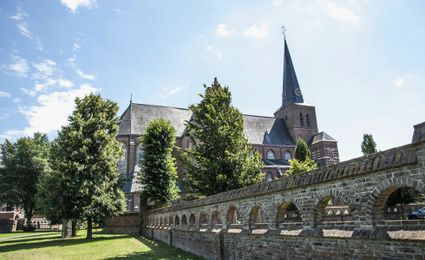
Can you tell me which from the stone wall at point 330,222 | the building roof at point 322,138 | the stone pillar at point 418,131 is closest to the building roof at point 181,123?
the building roof at point 322,138

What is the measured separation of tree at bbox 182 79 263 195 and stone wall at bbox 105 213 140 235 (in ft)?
35.8

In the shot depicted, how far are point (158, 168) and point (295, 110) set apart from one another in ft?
101

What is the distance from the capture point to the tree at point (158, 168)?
92.6ft

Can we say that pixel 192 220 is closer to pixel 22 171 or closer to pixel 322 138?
pixel 322 138

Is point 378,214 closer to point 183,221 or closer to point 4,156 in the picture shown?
point 183,221

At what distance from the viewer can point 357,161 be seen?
6.08 metres

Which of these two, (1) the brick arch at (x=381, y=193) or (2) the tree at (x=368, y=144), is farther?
(2) the tree at (x=368, y=144)

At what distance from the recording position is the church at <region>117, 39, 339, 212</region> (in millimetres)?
41781

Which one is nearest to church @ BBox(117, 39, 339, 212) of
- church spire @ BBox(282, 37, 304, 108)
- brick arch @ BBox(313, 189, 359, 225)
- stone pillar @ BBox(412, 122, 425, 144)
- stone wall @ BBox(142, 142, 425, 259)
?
church spire @ BBox(282, 37, 304, 108)

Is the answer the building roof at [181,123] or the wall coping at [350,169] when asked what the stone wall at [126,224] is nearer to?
the building roof at [181,123]

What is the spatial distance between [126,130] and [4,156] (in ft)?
63.5

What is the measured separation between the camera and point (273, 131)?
51250mm

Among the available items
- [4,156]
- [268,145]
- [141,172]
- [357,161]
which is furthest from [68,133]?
[268,145]

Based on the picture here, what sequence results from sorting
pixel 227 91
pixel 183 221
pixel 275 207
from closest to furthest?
pixel 275 207 → pixel 183 221 → pixel 227 91
